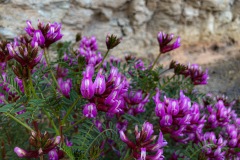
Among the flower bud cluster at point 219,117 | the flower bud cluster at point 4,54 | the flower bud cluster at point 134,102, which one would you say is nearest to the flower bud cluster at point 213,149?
the flower bud cluster at point 219,117

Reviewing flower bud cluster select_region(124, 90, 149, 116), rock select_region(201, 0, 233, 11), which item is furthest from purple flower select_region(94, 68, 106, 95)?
rock select_region(201, 0, 233, 11)

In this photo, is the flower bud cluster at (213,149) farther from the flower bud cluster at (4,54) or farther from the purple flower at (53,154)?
the flower bud cluster at (4,54)

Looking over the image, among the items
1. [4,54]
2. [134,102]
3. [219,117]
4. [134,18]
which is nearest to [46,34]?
[4,54]

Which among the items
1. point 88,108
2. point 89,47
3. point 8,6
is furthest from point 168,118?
point 8,6

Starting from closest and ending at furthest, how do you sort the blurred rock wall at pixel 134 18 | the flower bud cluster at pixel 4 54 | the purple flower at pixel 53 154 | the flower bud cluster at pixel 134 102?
the purple flower at pixel 53 154 → the flower bud cluster at pixel 4 54 → the flower bud cluster at pixel 134 102 → the blurred rock wall at pixel 134 18

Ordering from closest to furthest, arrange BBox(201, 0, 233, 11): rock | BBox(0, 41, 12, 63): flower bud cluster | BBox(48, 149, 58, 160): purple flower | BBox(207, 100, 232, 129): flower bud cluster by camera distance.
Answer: BBox(48, 149, 58, 160): purple flower, BBox(0, 41, 12, 63): flower bud cluster, BBox(207, 100, 232, 129): flower bud cluster, BBox(201, 0, 233, 11): rock

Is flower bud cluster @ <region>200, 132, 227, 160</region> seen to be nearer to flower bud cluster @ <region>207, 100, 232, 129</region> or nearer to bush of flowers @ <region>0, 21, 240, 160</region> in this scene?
bush of flowers @ <region>0, 21, 240, 160</region>

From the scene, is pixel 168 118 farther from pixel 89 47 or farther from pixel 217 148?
pixel 89 47
